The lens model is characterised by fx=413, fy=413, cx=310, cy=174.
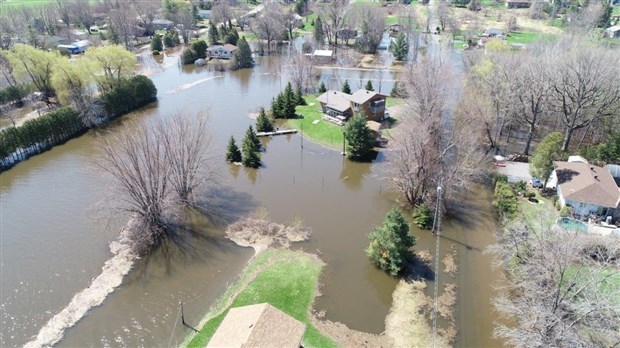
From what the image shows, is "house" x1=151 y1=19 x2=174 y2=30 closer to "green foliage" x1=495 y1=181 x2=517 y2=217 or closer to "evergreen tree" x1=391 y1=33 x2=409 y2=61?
"evergreen tree" x1=391 y1=33 x2=409 y2=61

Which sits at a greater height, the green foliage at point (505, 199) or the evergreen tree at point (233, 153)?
the evergreen tree at point (233, 153)

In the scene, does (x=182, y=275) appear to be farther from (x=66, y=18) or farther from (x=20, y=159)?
(x=66, y=18)

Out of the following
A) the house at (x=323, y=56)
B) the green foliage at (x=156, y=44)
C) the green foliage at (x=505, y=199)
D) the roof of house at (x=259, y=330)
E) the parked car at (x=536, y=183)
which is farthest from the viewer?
the green foliage at (x=156, y=44)

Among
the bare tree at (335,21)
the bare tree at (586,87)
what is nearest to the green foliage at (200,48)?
the bare tree at (335,21)

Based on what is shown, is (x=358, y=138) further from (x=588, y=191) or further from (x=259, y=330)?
(x=259, y=330)

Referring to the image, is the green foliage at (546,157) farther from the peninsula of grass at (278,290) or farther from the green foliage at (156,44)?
the green foliage at (156,44)

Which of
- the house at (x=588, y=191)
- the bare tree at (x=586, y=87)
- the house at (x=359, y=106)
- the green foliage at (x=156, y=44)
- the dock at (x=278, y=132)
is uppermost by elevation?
the green foliage at (x=156, y=44)

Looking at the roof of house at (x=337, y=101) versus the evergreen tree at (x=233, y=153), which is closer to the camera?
the evergreen tree at (x=233, y=153)

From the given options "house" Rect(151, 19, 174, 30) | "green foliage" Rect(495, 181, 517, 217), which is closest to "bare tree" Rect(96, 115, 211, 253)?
"green foliage" Rect(495, 181, 517, 217)

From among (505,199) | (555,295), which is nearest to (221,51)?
(505,199)
